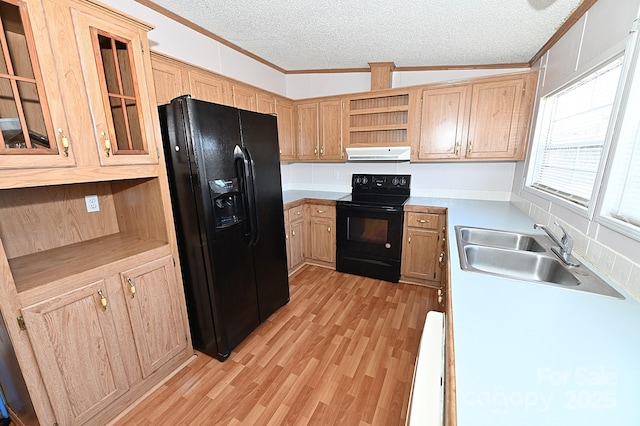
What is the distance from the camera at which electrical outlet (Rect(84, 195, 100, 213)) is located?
5.66 feet

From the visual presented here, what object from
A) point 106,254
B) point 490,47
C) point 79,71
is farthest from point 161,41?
point 490,47

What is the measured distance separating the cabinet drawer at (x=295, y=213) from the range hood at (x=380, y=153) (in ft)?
2.88

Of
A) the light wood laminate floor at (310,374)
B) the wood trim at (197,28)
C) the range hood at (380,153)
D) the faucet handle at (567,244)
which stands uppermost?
the wood trim at (197,28)

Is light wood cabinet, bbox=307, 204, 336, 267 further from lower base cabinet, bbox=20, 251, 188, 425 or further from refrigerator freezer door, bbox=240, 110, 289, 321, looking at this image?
lower base cabinet, bbox=20, 251, 188, 425

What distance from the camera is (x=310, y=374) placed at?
1755 mm

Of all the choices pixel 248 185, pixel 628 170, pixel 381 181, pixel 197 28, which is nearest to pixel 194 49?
pixel 197 28

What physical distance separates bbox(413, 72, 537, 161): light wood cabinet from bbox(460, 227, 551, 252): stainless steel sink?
1.20 meters

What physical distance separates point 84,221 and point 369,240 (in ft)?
8.23

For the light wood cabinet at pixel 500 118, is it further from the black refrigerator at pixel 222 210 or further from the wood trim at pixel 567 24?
the black refrigerator at pixel 222 210

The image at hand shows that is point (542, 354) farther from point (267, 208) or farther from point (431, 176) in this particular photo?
point (431, 176)

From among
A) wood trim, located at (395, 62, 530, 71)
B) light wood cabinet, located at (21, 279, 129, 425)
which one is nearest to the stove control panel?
wood trim, located at (395, 62, 530, 71)

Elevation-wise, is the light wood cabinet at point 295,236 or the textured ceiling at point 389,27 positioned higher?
the textured ceiling at point 389,27

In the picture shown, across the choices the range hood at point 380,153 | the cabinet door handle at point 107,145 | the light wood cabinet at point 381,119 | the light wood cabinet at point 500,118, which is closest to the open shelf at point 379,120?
the light wood cabinet at point 381,119

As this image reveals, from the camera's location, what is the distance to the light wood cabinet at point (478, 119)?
244cm
